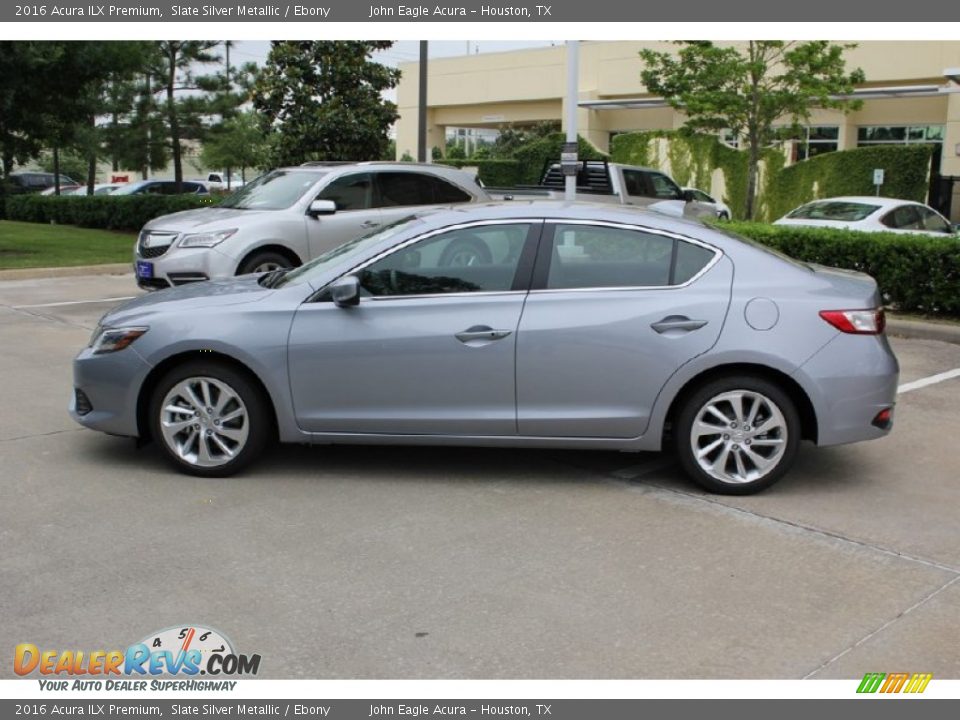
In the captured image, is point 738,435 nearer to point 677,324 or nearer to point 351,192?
point 677,324

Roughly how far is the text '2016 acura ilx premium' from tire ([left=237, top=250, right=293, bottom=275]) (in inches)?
219

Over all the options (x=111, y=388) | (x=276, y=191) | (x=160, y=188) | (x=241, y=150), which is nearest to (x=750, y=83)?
(x=276, y=191)

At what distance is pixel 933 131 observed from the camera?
3394cm

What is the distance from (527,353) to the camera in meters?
5.73

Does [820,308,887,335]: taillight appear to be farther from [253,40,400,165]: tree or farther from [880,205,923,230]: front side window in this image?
[253,40,400,165]: tree

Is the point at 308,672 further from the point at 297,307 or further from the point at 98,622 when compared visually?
the point at 297,307

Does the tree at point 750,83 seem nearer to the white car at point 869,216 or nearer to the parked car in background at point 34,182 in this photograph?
the white car at point 869,216

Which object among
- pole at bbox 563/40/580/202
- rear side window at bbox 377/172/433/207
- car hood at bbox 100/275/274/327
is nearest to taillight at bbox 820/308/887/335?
car hood at bbox 100/275/274/327

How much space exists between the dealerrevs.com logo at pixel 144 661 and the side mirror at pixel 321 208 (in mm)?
8295

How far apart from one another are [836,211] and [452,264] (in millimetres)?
13283

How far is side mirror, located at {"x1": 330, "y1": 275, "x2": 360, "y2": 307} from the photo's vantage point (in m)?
5.80

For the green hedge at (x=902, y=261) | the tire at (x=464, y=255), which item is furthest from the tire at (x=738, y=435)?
the green hedge at (x=902, y=261)

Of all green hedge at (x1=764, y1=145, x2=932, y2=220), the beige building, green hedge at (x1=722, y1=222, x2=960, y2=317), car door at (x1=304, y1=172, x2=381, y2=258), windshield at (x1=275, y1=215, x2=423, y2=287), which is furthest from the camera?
the beige building

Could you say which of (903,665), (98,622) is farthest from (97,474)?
(903,665)
